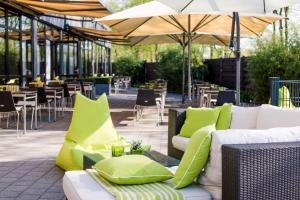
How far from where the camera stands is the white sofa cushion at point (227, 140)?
2.80m

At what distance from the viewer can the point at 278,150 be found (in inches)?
104

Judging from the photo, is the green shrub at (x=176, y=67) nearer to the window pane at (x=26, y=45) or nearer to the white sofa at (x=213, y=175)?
the window pane at (x=26, y=45)

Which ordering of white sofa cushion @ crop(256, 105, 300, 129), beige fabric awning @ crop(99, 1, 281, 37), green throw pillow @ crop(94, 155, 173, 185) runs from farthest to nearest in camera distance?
1. beige fabric awning @ crop(99, 1, 281, 37)
2. white sofa cushion @ crop(256, 105, 300, 129)
3. green throw pillow @ crop(94, 155, 173, 185)

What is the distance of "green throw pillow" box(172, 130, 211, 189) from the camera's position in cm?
289

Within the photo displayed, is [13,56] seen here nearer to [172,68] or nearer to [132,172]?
[172,68]

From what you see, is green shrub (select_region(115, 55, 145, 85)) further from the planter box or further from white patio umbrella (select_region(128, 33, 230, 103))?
white patio umbrella (select_region(128, 33, 230, 103))

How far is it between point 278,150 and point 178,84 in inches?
777

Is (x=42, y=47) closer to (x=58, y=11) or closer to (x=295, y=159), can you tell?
(x=58, y=11)

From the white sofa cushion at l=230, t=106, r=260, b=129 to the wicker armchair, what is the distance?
2365 millimetres

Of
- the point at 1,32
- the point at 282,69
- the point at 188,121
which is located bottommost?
the point at 188,121

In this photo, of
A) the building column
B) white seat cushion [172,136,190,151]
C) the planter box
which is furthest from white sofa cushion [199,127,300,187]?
the planter box

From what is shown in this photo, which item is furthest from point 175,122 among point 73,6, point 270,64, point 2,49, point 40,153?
point 2,49

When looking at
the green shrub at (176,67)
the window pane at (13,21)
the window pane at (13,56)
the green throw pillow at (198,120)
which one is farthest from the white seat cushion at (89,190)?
the green shrub at (176,67)

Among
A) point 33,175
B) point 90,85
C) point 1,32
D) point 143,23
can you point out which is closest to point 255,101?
point 143,23
